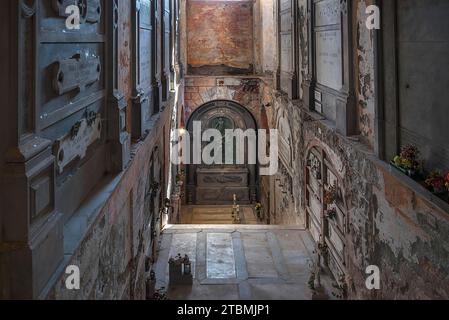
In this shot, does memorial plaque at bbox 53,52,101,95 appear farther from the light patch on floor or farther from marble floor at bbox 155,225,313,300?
the light patch on floor

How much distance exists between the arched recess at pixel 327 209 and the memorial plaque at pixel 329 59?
3.60 ft

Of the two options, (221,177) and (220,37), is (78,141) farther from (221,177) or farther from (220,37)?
(220,37)

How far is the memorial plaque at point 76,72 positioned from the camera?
3156 mm

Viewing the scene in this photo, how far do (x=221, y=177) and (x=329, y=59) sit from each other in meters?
9.55

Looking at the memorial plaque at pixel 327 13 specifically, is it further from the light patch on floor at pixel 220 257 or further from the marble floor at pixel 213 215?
the marble floor at pixel 213 215

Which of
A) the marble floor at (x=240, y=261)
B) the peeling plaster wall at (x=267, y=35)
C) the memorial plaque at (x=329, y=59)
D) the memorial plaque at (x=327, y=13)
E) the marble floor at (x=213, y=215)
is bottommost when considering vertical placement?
the marble floor at (x=213, y=215)

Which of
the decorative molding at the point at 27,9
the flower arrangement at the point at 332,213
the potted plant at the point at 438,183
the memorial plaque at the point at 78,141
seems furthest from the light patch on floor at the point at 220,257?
the decorative molding at the point at 27,9

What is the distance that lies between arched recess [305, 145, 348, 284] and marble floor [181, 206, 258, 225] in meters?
5.72

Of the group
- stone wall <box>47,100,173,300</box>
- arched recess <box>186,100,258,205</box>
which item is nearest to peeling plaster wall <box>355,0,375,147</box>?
stone wall <box>47,100,173,300</box>

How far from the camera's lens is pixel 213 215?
49.0 ft

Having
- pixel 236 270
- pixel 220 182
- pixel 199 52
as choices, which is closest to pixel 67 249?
pixel 236 270

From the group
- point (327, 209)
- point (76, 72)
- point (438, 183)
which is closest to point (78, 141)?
point (76, 72)

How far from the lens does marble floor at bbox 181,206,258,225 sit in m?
14.4

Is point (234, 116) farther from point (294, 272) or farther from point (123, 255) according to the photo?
point (123, 255)
